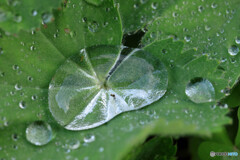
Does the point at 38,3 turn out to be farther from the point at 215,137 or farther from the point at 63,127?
the point at 215,137

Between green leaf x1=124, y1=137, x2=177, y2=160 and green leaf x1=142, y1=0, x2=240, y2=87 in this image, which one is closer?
green leaf x1=124, y1=137, x2=177, y2=160

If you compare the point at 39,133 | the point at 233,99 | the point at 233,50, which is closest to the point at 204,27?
the point at 233,50

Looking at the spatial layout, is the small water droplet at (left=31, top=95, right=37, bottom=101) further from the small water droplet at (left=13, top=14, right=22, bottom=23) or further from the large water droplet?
the small water droplet at (left=13, top=14, right=22, bottom=23)

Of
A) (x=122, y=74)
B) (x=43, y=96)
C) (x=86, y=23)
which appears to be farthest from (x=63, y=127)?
(x=86, y=23)

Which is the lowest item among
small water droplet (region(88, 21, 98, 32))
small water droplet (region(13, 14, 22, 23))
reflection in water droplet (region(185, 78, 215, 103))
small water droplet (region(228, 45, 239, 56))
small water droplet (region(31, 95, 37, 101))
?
reflection in water droplet (region(185, 78, 215, 103))

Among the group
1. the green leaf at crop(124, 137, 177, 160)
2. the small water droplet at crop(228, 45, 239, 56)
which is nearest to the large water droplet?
the green leaf at crop(124, 137, 177, 160)

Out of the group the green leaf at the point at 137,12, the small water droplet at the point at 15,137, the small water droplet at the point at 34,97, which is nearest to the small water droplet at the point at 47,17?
the small water droplet at the point at 34,97

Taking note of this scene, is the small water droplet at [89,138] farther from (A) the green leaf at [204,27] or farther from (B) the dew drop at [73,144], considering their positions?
(A) the green leaf at [204,27]
